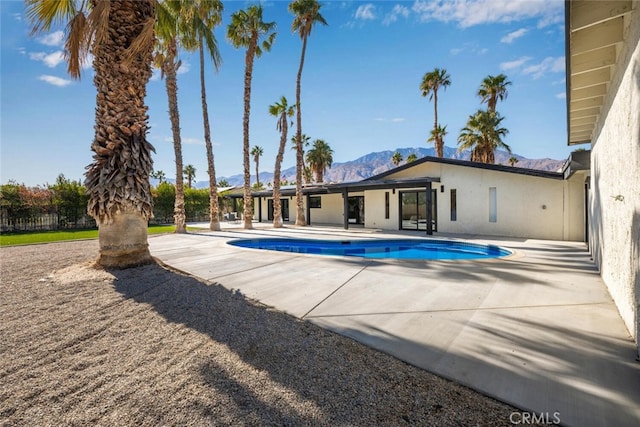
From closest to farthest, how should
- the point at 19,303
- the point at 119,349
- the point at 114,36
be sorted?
the point at 119,349, the point at 19,303, the point at 114,36

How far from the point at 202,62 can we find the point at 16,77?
8.62 meters

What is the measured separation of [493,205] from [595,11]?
11438mm

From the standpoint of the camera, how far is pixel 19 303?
15.2ft

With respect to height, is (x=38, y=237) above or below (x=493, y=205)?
below

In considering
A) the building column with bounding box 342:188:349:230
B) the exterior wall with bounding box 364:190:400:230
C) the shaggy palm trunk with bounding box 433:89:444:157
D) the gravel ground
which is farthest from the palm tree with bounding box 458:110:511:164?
the gravel ground

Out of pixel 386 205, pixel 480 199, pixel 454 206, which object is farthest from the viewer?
pixel 386 205

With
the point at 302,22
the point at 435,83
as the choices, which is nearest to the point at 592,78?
the point at 302,22

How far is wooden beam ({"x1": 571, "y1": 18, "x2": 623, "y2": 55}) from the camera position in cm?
378

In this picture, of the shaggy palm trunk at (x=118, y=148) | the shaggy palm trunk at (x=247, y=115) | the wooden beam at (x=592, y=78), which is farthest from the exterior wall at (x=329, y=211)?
the wooden beam at (x=592, y=78)

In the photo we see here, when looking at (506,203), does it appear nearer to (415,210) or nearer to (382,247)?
(415,210)

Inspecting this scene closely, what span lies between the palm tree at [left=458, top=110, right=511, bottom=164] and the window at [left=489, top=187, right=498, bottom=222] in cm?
1289

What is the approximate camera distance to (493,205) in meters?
13.7

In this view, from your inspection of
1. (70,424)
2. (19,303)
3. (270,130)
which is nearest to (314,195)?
(270,130)

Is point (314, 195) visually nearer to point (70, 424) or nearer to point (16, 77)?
point (16, 77)
